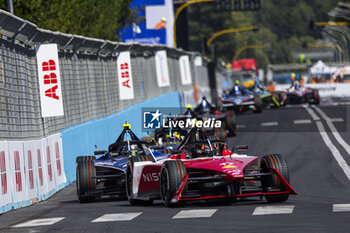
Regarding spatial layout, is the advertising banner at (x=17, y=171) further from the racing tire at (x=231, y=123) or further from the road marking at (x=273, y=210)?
the racing tire at (x=231, y=123)

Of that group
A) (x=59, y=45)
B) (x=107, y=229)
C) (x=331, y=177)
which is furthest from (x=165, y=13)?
(x=107, y=229)

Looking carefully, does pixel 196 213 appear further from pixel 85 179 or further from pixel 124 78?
pixel 124 78

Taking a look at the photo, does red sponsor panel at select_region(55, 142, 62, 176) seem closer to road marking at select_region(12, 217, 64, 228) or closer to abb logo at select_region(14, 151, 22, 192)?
abb logo at select_region(14, 151, 22, 192)

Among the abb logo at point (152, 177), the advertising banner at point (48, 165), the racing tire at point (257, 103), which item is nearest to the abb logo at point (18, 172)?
the advertising banner at point (48, 165)

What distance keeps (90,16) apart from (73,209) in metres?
26.7

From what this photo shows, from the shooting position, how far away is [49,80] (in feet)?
55.7

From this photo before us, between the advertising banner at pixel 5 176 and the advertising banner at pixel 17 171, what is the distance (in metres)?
0.22

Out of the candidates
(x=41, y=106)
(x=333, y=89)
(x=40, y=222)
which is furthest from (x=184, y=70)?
(x=40, y=222)

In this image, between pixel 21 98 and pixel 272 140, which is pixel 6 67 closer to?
pixel 21 98

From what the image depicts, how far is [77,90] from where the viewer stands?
2162 centimetres

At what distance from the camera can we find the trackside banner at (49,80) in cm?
1684

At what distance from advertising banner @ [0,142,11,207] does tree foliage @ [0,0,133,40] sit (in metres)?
15.7

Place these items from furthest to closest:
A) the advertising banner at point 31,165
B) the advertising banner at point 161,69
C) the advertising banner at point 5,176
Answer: the advertising banner at point 161,69 → the advertising banner at point 31,165 → the advertising banner at point 5,176

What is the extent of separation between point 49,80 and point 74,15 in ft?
61.2
